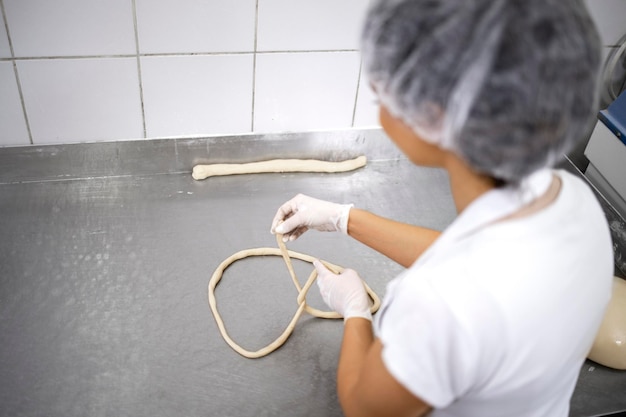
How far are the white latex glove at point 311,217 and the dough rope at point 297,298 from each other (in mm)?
30

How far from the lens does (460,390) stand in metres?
0.66

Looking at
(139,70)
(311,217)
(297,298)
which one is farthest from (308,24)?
(297,298)

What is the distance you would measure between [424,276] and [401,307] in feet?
0.15

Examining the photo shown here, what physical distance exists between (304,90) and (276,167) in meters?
0.22

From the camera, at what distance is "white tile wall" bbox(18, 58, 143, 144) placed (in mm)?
1322

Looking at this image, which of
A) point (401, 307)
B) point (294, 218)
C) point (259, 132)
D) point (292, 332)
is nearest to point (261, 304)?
point (292, 332)

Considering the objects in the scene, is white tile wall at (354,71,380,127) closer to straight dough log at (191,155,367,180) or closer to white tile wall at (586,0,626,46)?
straight dough log at (191,155,367,180)

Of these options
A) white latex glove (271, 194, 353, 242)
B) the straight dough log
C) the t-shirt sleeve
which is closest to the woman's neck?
the t-shirt sleeve

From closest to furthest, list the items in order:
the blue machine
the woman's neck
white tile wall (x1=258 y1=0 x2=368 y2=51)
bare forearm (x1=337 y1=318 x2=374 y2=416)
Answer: the woman's neck < bare forearm (x1=337 y1=318 x2=374 y2=416) < white tile wall (x1=258 y1=0 x2=368 y2=51) < the blue machine

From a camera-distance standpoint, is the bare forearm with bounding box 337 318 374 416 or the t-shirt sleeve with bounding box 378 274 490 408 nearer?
the t-shirt sleeve with bounding box 378 274 490 408

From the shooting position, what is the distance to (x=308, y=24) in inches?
56.1

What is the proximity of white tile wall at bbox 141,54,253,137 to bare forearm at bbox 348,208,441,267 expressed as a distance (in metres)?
0.50

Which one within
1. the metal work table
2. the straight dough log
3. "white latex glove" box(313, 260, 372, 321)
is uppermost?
"white latex glove" box(313, 260, 372, 321)

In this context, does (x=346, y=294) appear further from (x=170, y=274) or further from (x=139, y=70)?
(x=139, y=70)
